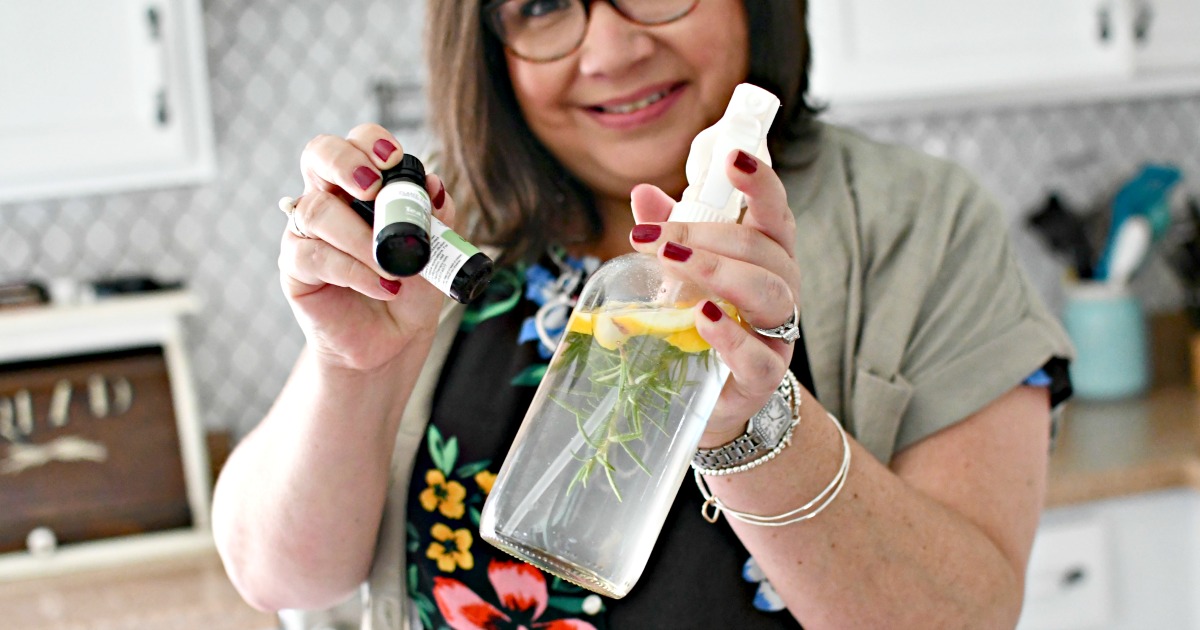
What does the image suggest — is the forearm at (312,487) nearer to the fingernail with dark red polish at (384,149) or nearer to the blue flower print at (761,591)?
the fingernail with dark red polish at (384,149)

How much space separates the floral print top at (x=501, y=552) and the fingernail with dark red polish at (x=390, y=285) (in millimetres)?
343

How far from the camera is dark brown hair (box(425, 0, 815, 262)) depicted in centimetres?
95

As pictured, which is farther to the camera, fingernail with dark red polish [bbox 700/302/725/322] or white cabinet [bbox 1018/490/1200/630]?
white cabinet [bbox 1018/490/1200/630]

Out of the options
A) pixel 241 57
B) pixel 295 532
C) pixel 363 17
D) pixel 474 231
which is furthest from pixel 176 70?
pixel 295 532

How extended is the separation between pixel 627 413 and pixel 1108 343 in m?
2.00

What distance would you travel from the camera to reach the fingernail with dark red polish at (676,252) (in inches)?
22.1

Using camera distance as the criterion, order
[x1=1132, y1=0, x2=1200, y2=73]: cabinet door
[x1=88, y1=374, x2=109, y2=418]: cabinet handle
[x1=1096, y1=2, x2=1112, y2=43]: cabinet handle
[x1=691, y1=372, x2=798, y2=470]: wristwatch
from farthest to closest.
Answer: [x1=1132, y1=0, x2=1200, y2=73]: cabinet door
[x1=1096, y1=2, x2=1112, y2=43]: cabinet handle
[x1=88, y1=374, x2=109, y2=418]: cabinet handle
[x1=691, y1=372, x2=798, y2=470]: wristwatch

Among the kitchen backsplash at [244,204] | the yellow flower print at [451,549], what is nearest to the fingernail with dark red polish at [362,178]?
the yellow flower print at [451,549]

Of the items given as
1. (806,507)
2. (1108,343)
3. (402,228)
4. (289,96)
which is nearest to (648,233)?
(402,228)

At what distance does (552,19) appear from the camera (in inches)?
36.2

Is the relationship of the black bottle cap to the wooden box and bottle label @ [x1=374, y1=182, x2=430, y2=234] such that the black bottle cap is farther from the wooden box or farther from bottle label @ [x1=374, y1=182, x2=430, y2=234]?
the wooden box

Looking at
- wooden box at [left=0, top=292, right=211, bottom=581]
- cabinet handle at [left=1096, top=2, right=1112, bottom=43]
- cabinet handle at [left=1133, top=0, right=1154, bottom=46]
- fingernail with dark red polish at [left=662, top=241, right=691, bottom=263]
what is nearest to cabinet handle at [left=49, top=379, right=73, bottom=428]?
wooden box at [left=0, top=292, right=211, bottom=581]

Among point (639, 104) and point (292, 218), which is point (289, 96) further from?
point (292, 218)

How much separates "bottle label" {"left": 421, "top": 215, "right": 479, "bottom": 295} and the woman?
0.13 m
